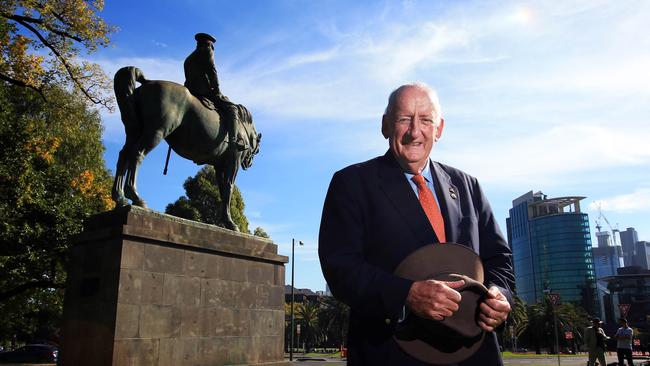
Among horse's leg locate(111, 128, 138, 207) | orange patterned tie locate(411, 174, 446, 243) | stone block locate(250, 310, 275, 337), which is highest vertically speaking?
horse's leg locate(111, 128, 138, 207)

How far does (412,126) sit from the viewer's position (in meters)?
2.13

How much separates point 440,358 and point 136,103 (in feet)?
27.4

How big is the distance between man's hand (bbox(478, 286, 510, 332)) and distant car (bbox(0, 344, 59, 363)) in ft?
117

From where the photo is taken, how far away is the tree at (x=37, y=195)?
58.3 feet

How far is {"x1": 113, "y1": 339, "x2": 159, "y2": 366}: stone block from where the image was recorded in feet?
21.9

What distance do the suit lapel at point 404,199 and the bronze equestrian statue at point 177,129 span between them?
22.9ft

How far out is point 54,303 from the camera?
23703 mm

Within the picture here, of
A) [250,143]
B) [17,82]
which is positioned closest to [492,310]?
[250,143]

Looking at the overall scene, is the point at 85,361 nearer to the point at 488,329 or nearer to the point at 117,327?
the point at 117,327

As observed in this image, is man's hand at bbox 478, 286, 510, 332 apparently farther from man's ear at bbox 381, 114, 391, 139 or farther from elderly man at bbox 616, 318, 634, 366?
elderly man at bbox 616, 318, 634, 366

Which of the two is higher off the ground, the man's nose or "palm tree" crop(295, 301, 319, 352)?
the man's nose

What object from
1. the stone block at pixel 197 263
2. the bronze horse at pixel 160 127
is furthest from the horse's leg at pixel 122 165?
the stone block at pixel 197 263

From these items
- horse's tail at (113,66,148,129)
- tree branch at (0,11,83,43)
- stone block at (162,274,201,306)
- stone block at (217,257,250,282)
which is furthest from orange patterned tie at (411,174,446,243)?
tree branch at (0,11,83,43)

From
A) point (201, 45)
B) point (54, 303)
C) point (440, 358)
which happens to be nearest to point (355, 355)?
point (440, 358)
